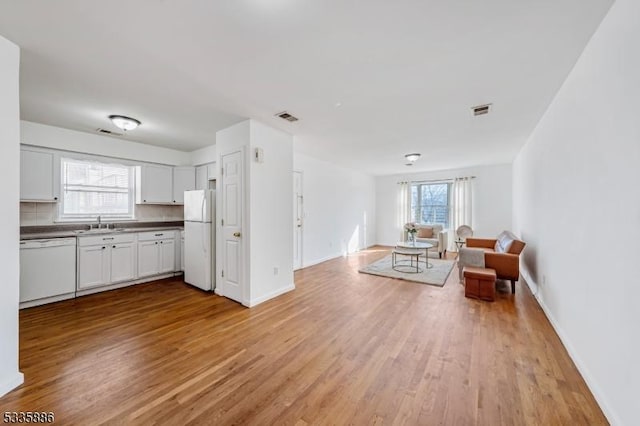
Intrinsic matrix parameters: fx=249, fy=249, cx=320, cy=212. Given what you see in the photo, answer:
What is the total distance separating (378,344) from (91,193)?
5.22 m

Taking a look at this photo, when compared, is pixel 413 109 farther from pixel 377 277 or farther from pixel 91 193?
pixel 91 193

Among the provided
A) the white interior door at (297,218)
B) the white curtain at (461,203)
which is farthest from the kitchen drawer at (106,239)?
the white curtain at (461,203)

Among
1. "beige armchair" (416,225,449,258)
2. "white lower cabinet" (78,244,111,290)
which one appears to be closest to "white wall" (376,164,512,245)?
"beige armchair" (416,225,449,258)

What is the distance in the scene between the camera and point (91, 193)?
14.3 feet

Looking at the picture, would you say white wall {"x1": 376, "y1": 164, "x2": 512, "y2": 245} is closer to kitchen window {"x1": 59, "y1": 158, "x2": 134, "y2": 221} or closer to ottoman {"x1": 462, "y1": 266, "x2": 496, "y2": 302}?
ottoman {"x1": 462, "y1": 266, "x2": 496, "y2": 302}

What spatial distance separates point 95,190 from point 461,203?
28.8ft

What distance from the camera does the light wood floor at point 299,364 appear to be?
1637 mm

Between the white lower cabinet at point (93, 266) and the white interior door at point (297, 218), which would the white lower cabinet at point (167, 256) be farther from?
the white interior door at point (297, 218)

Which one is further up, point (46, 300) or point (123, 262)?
point (123, 262)

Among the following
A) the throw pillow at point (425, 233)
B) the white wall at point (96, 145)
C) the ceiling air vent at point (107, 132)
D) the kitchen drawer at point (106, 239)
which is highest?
the ceiling air vent at point (107, 132)

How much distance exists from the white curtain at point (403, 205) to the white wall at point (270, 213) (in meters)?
5.52

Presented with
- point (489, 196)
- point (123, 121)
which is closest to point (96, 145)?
point (123, 121)

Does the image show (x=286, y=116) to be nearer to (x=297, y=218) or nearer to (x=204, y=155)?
(x=204, y=155)

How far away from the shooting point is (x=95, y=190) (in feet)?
14.4
